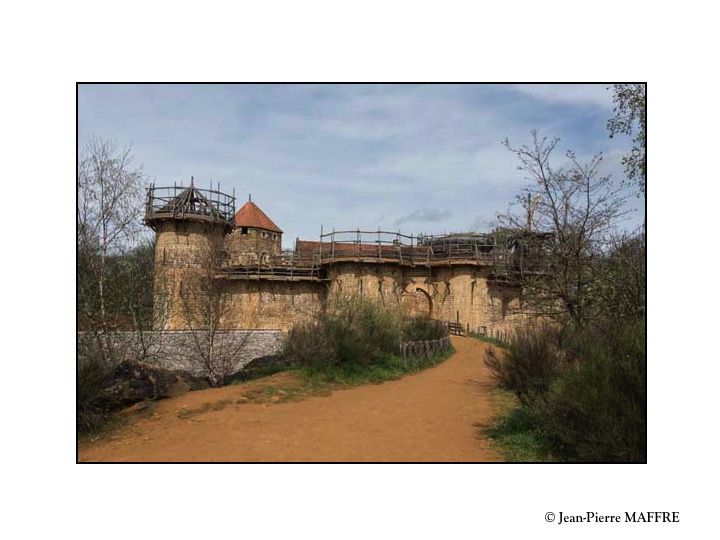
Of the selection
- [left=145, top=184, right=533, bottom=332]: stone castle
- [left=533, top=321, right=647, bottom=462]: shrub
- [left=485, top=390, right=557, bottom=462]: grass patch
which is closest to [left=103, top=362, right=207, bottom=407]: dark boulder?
[left=485, top=390, right=557, bottom=462]: grass patch

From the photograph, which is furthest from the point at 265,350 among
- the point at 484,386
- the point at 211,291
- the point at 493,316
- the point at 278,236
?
the point at 278,236

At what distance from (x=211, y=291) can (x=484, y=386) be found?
326 inches

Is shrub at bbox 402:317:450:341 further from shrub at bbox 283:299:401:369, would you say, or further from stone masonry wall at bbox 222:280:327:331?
stone masonry wall at bbox 222:280:327:331

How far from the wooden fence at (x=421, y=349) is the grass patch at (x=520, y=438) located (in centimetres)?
562

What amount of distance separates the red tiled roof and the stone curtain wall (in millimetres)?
23166

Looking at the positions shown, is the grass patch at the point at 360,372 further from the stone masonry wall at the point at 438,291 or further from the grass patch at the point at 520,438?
the stone masonry wall at the point at 438,291

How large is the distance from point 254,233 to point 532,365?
31.8 meters

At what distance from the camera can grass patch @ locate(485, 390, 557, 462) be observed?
19.1 feet

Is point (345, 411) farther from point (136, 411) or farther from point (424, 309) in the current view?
point (424, 309)

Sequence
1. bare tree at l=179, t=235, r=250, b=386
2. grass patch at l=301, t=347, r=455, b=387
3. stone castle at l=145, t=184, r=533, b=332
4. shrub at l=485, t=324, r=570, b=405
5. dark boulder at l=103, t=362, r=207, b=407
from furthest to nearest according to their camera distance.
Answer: stone castle at l=145, t=184, r=533, b=332, bare tree at l=179, t=235, r=250, b=386, grass patch at l=301, t=347, r=455, b=387, dark boulder at l=103, t=362, r=207, b=407, shrub at l=485, t=324, r=570, b=405

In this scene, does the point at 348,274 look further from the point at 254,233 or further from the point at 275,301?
the point at 254,233

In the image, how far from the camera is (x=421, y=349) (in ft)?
48.0

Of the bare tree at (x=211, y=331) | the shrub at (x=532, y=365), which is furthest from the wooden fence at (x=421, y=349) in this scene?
the bare tree at (x=211, y=331)

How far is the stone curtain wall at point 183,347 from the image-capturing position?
10289mm
